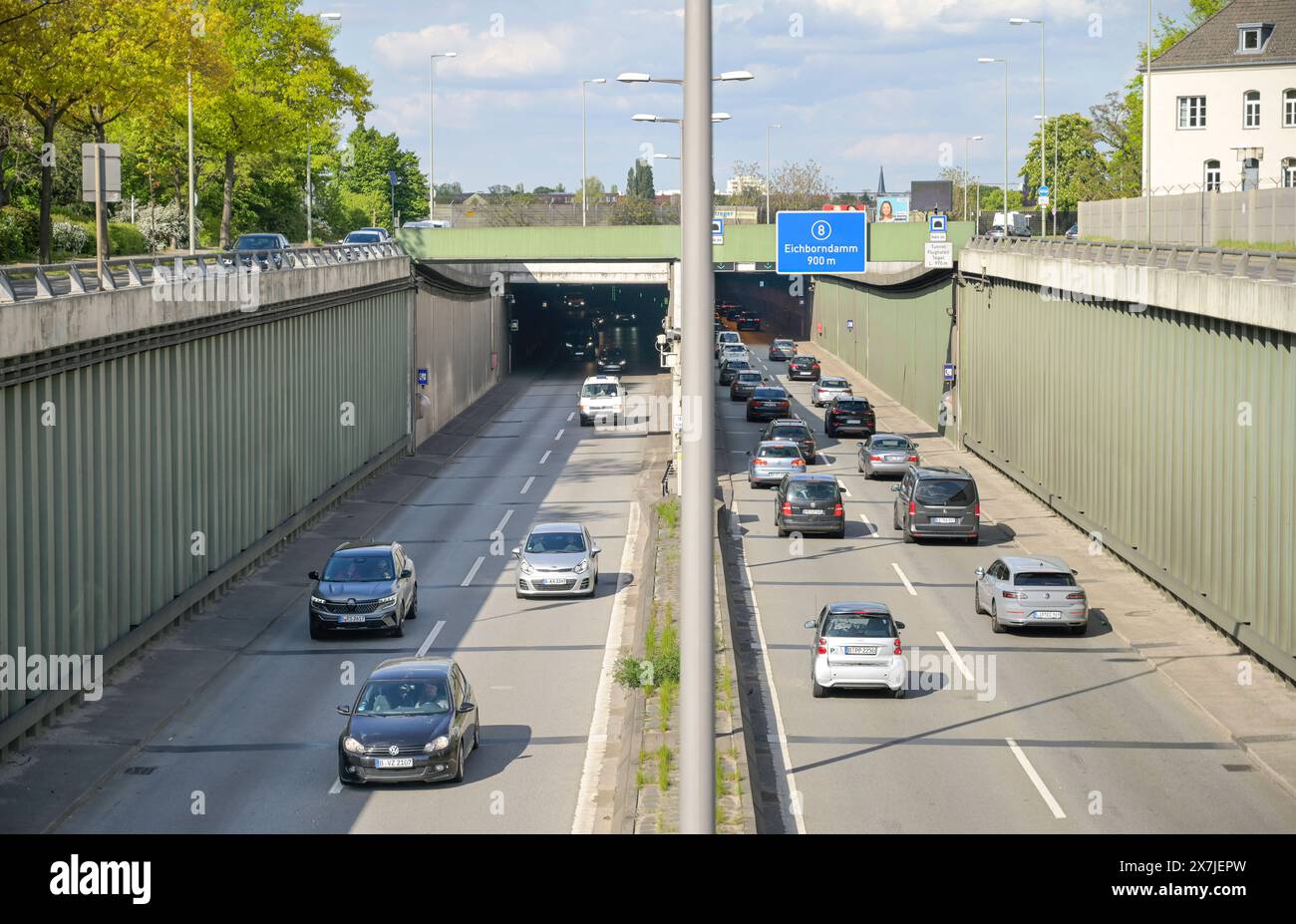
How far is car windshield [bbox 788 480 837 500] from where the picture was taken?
133 ft

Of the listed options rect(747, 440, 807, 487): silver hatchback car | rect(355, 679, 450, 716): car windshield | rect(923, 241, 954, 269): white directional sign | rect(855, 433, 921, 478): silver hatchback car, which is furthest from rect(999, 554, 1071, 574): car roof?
rect(923, 241, 954, 269): white directional sign

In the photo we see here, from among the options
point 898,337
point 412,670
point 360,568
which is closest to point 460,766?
point 412,670

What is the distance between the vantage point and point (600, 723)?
23.6 m

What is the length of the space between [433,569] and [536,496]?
467 inches

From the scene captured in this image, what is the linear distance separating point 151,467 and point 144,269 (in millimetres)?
3668

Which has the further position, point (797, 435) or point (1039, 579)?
point (797, 435)

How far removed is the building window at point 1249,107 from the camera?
74.4 m

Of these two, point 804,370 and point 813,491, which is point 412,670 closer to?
point 813,491

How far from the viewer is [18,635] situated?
72.4 ft

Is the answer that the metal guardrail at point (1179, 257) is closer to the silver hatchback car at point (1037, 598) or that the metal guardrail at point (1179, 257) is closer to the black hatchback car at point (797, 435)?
the silver hatchback car at point (1037, 598)

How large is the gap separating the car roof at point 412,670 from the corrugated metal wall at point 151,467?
16.7ft

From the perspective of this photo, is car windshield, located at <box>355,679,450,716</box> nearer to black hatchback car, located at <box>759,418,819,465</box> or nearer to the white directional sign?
black hatchback car, located at <box>759,418,819,465</box>

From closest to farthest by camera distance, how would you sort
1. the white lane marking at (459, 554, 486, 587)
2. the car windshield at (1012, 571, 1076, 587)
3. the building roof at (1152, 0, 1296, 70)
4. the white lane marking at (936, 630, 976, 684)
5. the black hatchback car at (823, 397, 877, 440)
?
1. the white lane marking at (936, 630, 976, 684)
2. the car windshield at (1012, 571, 1076, 587)
3. the white lane marking at (459, 554, 486, 587)
4. the black hatchback car at (823, 397, 877, 440)
5. the building roof at (1152, 0, 1296, 70)

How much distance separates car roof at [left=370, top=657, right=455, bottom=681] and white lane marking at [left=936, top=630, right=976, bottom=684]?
9530 millimetres
